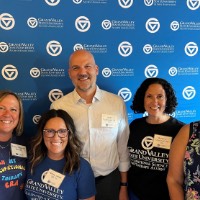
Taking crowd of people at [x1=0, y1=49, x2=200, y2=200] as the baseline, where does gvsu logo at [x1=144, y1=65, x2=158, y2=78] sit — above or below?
above

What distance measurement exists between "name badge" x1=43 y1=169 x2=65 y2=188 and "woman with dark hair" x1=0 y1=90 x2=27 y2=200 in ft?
0.65

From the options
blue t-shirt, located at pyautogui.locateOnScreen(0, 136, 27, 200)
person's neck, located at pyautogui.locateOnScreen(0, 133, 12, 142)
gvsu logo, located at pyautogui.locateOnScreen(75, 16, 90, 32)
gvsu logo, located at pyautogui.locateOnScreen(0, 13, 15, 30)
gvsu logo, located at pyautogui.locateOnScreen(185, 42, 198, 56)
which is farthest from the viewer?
gvsu logo, located at pyautogui.locateOnScreen(185, 42, 198, 56)

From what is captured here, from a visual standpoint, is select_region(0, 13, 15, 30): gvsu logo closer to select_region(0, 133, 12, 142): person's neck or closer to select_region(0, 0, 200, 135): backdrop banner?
select_region(0, 0, 200, 135): backdrop banner

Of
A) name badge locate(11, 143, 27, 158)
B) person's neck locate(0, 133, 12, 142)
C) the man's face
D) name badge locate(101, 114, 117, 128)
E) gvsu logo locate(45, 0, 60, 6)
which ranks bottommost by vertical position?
name badge locate(11, 143, 27, 158)

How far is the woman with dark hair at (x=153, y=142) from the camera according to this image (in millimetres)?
1866

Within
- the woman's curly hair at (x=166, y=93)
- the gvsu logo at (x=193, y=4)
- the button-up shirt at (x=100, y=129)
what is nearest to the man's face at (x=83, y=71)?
the button-up shirt at (x=100, y=129)

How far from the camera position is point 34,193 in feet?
5.87

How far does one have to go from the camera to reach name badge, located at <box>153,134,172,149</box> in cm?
186

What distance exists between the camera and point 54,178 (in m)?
1.77

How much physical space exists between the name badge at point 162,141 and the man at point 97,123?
13.1 inches

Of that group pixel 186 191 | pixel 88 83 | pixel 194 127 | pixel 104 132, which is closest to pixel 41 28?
pixel 88 83

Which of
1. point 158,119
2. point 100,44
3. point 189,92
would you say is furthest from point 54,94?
point 189,92

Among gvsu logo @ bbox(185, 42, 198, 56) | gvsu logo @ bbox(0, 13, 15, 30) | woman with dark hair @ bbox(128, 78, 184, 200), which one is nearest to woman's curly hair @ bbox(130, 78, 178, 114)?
woman with dark hair @ bbox(128, 78, 184, 200)

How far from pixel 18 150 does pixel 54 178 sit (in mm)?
357
